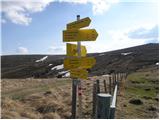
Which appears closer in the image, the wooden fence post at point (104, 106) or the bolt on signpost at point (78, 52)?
the wooden fence post at point (104, 106)

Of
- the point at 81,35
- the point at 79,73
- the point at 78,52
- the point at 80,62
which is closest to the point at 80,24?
the point at 81,35

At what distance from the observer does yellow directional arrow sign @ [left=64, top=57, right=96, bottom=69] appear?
35.6ft

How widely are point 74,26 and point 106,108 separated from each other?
302 centimetres

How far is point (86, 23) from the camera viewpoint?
10.9 m

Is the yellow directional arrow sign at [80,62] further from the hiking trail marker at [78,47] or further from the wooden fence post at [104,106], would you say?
the wooden fence post at [104,106]

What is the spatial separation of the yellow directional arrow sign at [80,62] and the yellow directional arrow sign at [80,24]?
982 mm

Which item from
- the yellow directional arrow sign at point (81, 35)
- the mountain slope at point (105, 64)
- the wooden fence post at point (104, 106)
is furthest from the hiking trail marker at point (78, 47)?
the mountain slope at point (105, 64)

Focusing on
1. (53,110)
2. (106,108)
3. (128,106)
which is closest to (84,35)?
(106,108)

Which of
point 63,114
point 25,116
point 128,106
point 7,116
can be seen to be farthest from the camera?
point 128,106

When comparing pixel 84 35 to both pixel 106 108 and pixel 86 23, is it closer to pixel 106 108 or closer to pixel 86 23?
pixel 86 23

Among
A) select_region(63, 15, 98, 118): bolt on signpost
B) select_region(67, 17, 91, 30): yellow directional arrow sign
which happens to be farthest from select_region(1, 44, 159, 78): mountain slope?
select_region(63, 15, 98, 118): bolt on signpost

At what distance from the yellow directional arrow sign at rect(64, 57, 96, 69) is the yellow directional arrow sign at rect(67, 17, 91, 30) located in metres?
0.98

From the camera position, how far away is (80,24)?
36.3 feet

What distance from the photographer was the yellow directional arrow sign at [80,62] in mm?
10836
